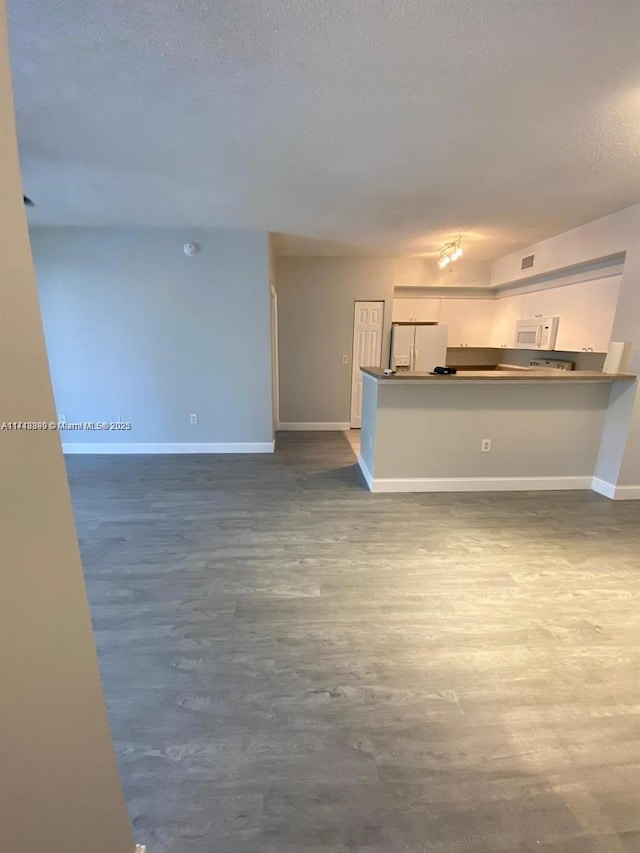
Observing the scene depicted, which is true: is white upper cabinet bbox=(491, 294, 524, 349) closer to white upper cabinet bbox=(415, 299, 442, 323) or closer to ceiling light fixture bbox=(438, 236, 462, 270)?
white upper cabinet bbox=(415, 299, 442, 323)

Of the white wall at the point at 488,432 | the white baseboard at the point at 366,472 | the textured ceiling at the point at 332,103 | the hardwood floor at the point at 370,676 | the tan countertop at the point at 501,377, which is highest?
the textured ceiling at the point at 332,103

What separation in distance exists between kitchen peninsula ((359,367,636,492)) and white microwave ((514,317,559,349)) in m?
0.97

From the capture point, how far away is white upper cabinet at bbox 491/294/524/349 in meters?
4.94

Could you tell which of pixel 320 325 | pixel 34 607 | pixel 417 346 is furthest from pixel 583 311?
pixel 34 607

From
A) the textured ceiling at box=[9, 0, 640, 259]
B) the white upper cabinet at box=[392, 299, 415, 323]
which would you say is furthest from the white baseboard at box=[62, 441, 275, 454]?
the white upper cabinet at box=[392, 299, 415, 323]

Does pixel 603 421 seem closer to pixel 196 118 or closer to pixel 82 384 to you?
pixel 196 118

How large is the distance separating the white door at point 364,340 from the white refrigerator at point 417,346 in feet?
0.77

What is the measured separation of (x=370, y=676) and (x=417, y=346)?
4.39 metres

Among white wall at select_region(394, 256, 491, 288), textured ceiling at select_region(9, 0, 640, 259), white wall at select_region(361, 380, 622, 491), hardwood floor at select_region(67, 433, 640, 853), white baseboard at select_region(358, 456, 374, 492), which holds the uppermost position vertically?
textured ceiling at select_region(9, 0, 640, 259)

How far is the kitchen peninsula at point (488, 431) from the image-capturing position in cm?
327

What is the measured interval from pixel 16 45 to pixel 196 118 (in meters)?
0.68

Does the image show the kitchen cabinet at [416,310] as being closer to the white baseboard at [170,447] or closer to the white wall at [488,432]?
the white wall at [488,432]

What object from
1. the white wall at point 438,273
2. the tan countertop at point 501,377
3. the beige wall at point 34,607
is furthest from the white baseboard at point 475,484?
the white wall at point 438,273

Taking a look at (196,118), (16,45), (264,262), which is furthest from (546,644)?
(264,262)
